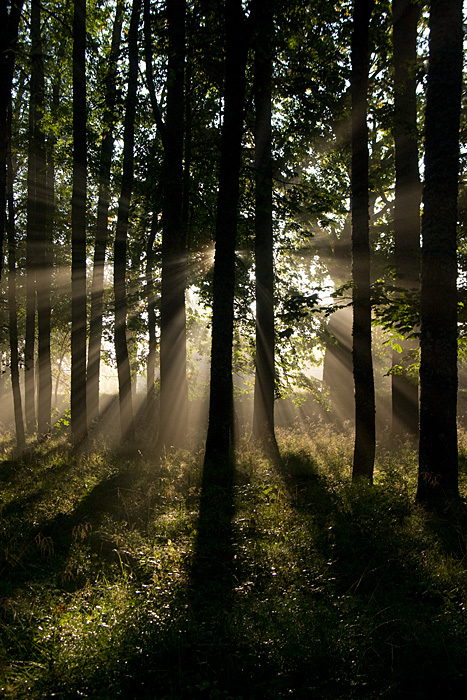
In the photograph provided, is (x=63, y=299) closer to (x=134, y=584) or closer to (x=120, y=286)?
(x=120, y=286)

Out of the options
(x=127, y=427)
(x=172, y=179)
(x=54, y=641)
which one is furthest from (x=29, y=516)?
(x=127, y=427)

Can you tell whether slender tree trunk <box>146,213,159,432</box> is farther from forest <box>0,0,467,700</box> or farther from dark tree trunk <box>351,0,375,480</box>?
dark tree trunk <box>351,0,375,480</box>

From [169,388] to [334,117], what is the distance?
27.4 feet

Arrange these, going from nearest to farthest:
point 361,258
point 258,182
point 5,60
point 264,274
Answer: point 5,60
point 361,258
point 258,182
point 264,274

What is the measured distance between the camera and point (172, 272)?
39.0ft

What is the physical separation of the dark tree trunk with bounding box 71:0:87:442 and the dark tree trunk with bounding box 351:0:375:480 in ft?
27.7

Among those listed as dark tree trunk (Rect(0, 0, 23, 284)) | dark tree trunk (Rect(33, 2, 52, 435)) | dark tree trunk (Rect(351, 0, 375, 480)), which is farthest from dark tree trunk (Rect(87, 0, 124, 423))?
dark tree trunk (Rect(351, 0, 375, 480))

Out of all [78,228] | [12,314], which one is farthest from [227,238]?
[12,314]

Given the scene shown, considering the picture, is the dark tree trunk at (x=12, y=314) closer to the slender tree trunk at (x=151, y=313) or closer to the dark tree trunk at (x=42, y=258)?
the dark tree trunk at (x=42, y=258)

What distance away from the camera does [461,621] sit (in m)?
3.57

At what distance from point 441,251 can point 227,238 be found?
16.2 ft

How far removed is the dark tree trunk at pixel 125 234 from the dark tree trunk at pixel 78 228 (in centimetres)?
156

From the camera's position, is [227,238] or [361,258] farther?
[227,238]

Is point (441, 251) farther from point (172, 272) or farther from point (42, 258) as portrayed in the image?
point (42, 258)
